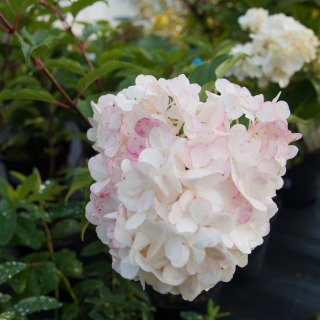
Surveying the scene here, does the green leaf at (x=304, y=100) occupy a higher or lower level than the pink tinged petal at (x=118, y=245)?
lower

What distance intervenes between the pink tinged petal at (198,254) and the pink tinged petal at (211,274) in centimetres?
3

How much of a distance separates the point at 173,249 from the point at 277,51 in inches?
26.0

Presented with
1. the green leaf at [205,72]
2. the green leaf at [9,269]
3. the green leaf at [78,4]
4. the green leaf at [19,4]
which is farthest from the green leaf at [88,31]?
the green leaf at [9,269]

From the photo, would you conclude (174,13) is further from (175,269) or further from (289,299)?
→ (175,269)

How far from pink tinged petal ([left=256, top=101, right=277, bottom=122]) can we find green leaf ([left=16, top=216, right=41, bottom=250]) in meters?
0.57

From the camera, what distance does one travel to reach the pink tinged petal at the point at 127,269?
0.35 metres

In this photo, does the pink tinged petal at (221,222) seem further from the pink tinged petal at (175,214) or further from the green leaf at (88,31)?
the green leaf at (88,31)

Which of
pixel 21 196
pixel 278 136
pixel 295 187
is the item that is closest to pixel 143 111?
pixel 278 136

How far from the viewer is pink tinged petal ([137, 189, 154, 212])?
32 centimetres

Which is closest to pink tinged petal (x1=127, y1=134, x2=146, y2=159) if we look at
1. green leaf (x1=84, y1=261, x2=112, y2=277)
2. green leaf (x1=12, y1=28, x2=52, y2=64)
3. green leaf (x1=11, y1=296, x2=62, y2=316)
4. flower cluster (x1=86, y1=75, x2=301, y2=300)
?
flower cluster (x1=86, y1=75, x2=301, y2=300)

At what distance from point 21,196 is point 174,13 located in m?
2.63

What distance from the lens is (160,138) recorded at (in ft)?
1.15

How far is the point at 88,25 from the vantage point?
80 cm

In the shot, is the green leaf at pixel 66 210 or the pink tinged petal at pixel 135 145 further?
the green leaf at pixel 66 210
